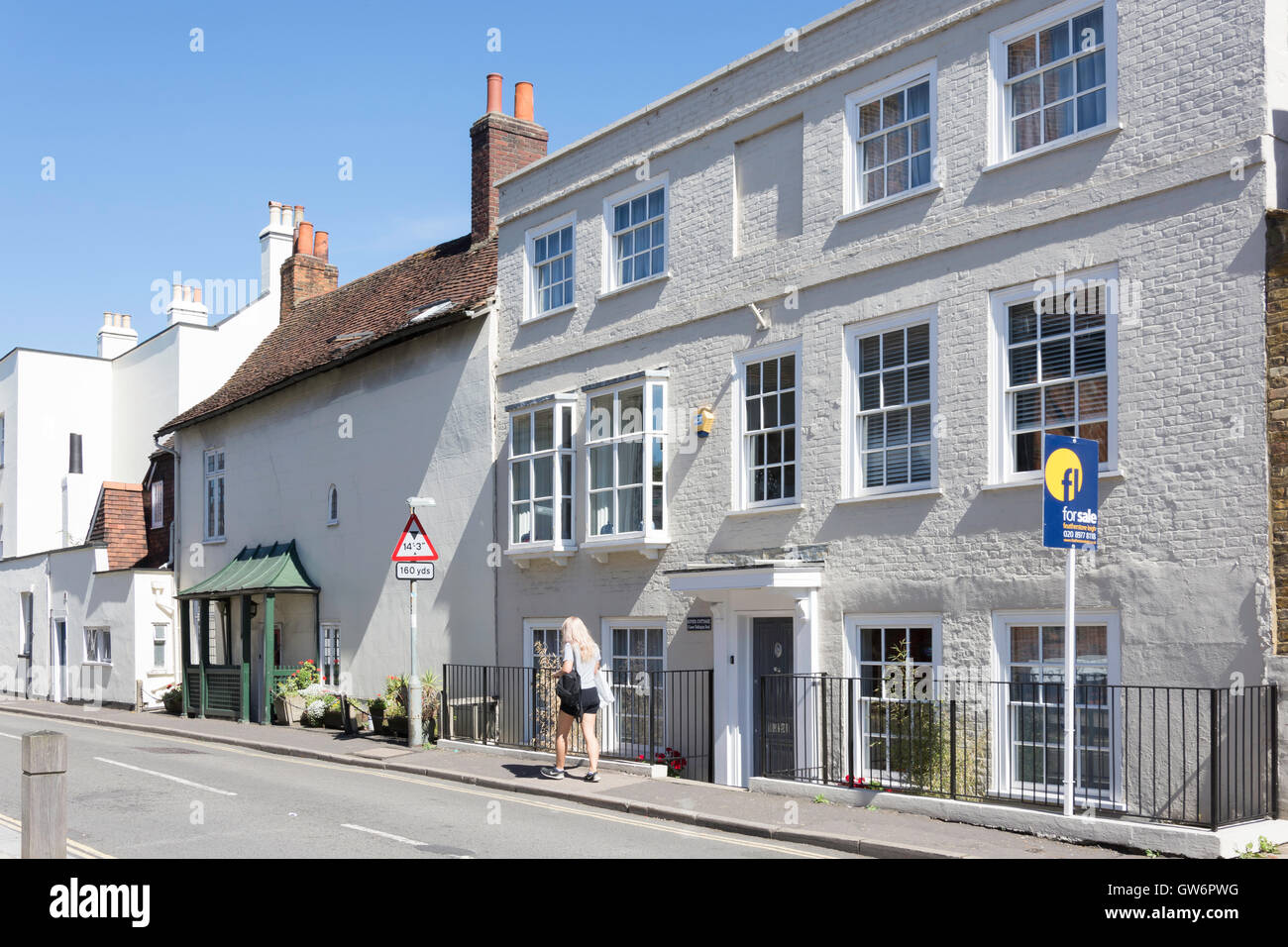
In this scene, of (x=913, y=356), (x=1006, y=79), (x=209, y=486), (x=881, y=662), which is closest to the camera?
(x=1006, y=79)

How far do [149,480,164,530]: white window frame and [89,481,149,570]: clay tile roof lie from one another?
372 mm

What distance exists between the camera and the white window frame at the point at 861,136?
13.9m

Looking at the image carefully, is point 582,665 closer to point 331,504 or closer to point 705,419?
point 705,419

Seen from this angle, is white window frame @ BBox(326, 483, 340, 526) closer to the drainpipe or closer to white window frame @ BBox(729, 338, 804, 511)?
the drainpipe

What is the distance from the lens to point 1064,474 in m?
10.8

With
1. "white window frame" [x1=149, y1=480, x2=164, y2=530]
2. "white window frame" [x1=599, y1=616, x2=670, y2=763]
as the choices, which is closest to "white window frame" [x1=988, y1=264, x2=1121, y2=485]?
"white window frame" [x1=599, y1=616, x2=670, y2=763]

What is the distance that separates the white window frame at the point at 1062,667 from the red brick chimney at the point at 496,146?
13463 millimetres

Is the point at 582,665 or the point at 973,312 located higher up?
the point at 973,312

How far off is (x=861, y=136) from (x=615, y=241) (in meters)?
4.89

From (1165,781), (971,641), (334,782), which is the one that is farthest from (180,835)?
(1165,781)

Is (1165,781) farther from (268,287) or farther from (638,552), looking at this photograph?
(268,287)

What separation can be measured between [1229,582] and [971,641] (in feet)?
9.18

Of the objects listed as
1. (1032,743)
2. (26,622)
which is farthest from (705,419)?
(26,622)
